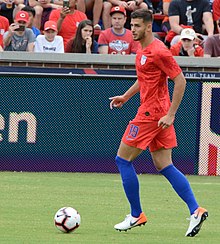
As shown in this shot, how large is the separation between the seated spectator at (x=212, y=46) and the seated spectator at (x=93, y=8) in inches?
96.8

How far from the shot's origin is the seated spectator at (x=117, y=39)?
16141mm

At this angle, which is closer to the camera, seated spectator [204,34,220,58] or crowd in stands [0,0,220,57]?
crowd in stands [0,0,220,57]

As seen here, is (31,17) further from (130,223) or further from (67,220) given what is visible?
(67,220)

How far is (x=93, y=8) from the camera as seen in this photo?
17891mm

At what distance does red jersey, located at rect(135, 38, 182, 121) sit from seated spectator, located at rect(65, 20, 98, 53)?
729cm

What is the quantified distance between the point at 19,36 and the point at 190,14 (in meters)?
3.68

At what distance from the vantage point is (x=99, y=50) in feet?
52.9

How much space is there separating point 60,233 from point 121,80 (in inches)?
257

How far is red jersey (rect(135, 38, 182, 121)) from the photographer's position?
805 cm

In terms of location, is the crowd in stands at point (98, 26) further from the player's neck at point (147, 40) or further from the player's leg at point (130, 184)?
the player's leg at point (130, 184)

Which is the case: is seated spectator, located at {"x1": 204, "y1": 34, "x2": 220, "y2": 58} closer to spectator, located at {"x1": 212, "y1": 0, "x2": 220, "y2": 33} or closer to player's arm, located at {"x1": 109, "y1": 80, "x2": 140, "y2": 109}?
spectator, located at {"x1": 212, "y1": 0, "x2": 220, "y2": 33}

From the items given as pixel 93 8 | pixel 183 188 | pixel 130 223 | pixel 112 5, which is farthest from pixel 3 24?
pixel 183 188

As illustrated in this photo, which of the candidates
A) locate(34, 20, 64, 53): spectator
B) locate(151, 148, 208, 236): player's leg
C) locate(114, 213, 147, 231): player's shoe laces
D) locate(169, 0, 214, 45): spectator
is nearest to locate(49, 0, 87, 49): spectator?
locate(34, 20, 64, 53): spectator

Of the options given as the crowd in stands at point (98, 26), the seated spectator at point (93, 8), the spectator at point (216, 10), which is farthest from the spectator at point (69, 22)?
the spectator at point (216, 10)
